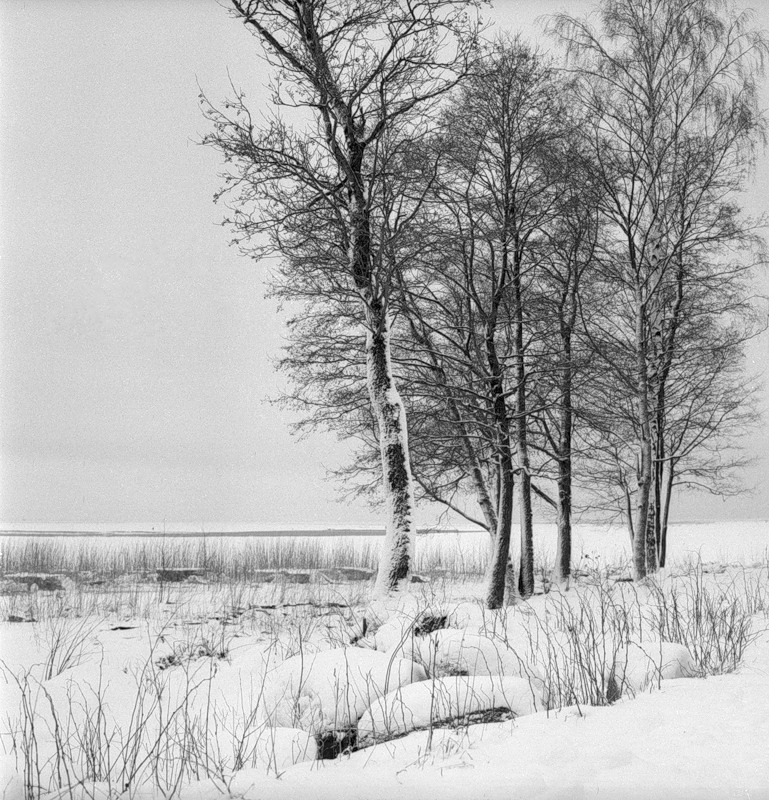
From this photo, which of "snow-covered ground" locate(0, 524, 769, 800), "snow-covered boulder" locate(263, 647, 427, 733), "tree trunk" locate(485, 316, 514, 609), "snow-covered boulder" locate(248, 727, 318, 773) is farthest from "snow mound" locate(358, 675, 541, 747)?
"tree trunk" locate(485, 316, 514, 609)

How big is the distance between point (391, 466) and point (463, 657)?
12.5ft

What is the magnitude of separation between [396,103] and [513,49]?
11.8 ft

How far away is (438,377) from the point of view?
11.5 m

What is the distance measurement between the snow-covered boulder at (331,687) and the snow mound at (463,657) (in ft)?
0.46

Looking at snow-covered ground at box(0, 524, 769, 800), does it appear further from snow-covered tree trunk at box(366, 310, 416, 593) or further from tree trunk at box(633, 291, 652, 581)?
tree trunk at box(633, 291, 652, 581)

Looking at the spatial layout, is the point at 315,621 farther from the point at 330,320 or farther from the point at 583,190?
the point at 583,190

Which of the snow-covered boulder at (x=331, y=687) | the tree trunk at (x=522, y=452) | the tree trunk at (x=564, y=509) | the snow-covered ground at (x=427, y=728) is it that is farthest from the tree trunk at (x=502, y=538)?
the snow-covered boulder at (x=331, y=687)

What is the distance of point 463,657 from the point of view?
4.97m

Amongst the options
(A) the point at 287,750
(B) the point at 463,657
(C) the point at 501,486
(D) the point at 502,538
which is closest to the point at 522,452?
(C) the point at 501,486

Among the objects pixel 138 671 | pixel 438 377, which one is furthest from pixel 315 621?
pixel 438 377

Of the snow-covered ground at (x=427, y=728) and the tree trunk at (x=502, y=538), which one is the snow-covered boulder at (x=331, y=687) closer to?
the snow-covered ground at (x=427, y=728)

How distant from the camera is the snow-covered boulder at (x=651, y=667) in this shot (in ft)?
14.8

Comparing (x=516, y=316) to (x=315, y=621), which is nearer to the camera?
(x=315, y=621)

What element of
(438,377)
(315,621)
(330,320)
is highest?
(330,320)
